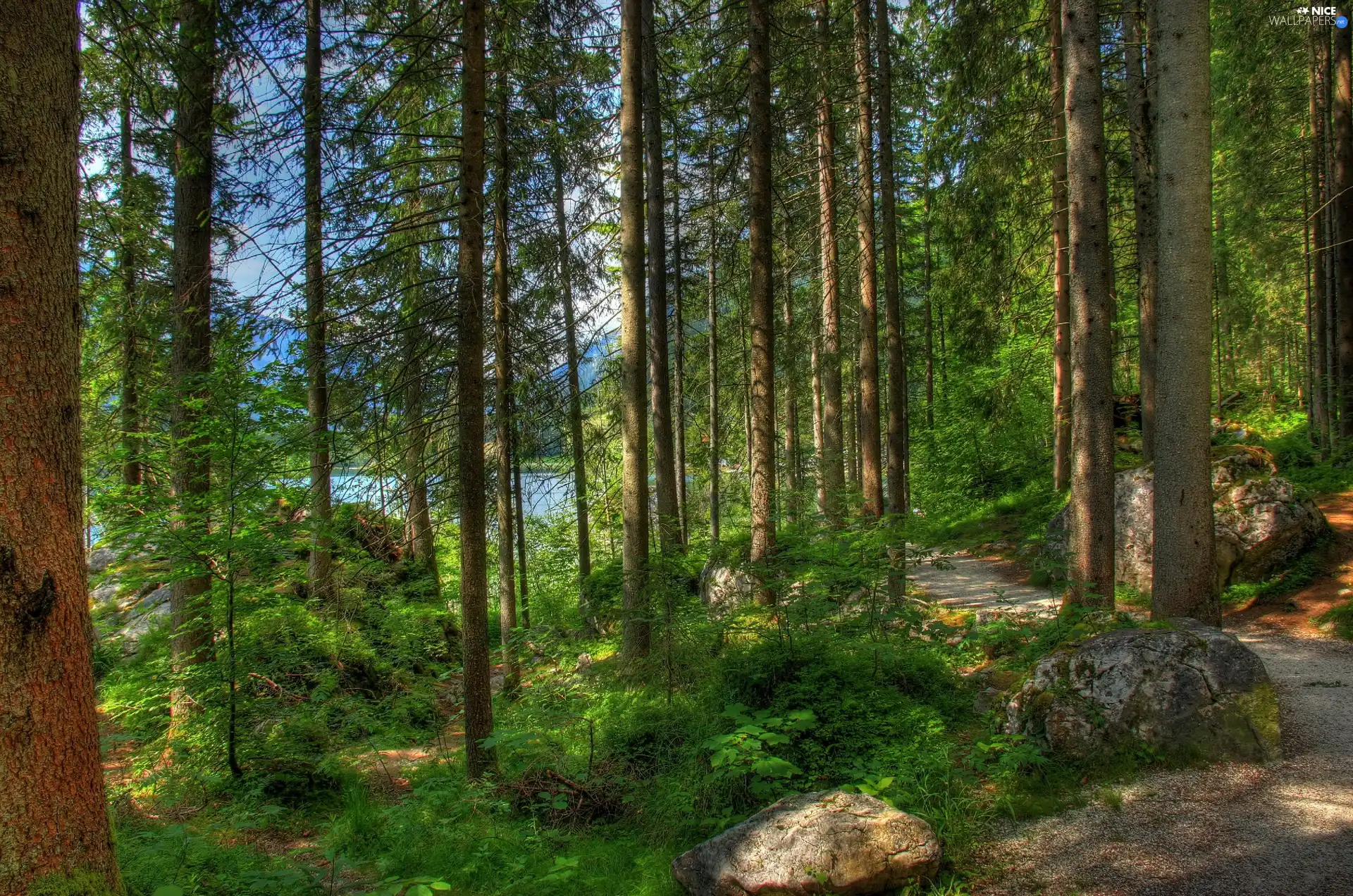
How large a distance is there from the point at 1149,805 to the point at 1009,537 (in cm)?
1272

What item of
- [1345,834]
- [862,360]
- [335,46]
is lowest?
[1345,834]

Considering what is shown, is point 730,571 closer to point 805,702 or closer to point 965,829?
point 805,702

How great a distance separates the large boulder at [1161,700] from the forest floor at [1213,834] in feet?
0.63

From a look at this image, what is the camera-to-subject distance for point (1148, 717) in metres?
4.52

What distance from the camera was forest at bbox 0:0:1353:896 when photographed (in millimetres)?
3541

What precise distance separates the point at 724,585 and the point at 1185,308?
7.29m

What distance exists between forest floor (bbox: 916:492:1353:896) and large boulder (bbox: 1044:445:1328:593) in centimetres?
440

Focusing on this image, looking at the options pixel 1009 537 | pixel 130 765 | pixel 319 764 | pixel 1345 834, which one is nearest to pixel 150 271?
pixel 130 765

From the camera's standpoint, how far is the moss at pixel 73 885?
240 centimetres

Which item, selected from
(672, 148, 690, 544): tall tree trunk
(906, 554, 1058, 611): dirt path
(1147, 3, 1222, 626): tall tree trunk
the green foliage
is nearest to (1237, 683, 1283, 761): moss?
(1147, 3, 1222, 626): tall tree trunk

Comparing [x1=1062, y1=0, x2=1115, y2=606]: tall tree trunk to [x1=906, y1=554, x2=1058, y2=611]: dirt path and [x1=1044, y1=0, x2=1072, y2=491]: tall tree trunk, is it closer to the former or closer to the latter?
[x1=906, y1=554, x2=1058, y2=611]: dirt path

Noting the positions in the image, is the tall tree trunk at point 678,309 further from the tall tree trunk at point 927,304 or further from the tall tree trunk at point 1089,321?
the tall tree trunk at point 927,304

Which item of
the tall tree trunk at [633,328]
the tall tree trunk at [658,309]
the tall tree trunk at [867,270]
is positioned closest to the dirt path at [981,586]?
the tall tree trunk at [867,270]

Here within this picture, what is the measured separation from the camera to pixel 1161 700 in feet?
14.9
